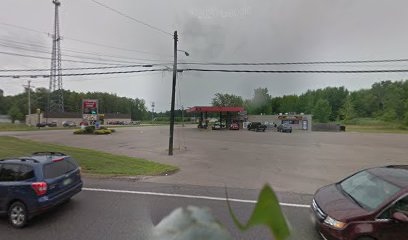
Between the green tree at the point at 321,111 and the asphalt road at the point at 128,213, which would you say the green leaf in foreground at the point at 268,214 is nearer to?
the asphalt road at the point at 128,213

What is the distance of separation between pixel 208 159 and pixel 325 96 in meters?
98.1

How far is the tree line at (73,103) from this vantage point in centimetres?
8816

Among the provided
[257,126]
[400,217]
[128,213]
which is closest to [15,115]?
[257,126]

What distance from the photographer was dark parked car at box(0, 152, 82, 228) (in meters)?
5.59

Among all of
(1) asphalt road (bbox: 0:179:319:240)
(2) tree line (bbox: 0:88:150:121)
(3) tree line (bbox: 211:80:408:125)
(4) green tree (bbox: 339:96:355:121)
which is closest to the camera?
(1) asphalt road (bbox: 0:179:319:240)

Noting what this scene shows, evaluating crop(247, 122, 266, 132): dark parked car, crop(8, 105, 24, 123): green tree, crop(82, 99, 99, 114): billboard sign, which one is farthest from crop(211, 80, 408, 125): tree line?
crop(8, 105, 24, 123): green tree

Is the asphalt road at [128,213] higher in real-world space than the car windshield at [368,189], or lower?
lower

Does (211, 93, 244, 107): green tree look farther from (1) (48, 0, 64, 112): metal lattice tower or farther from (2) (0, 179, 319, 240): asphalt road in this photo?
(2) (0, 179, 319, 240): asphalt road

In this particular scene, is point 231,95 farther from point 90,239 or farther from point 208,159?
point 90,239

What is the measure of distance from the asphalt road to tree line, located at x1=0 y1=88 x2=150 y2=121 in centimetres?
8709

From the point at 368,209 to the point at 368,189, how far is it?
775mm

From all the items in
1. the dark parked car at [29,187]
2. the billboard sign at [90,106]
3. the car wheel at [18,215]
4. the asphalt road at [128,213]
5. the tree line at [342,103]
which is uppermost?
the tree line at [342,103]

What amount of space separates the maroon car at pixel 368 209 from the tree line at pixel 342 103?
2815 inches

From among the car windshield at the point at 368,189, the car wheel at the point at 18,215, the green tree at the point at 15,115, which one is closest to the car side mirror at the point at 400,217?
the car windshield at the point at 368,189
